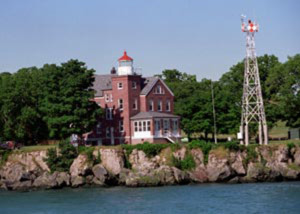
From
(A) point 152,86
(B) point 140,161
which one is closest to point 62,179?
(B) point 140,161

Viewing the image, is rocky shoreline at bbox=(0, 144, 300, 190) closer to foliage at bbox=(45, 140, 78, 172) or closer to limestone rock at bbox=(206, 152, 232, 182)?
limestone rock at bbox=(206, 152, 232, 182)

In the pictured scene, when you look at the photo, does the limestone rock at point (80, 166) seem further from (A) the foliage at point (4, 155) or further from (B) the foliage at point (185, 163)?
(B) the foliage at point (185, 163)

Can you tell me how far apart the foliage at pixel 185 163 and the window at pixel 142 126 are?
1058 cm

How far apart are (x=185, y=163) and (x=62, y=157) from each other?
1227 cm

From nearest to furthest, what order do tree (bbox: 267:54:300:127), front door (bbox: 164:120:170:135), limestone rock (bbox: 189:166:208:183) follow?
limestone rock (bbox: 189:166:208:183) → front door (bbox: 164:120:170:135) → tree (bbox: 267:54:300:127)

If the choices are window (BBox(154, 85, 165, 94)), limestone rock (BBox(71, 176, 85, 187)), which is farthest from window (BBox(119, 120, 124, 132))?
limestone rock (BBox(71, 176, 85, 187))

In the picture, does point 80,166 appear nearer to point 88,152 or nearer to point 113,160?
point 88,152

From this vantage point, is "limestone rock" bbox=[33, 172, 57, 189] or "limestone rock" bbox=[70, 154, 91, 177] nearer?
"limestone rock" bbox=[33, 172, 57, 189]

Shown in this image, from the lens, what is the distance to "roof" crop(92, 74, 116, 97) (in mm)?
84000

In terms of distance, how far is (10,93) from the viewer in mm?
78250

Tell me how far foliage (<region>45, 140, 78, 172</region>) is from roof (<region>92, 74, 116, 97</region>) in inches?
551

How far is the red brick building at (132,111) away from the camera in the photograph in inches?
3132

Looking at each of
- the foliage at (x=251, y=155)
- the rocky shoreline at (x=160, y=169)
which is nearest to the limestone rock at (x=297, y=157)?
the rocky shoreline at (x=160, y=169)

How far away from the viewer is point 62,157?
2763 inches
